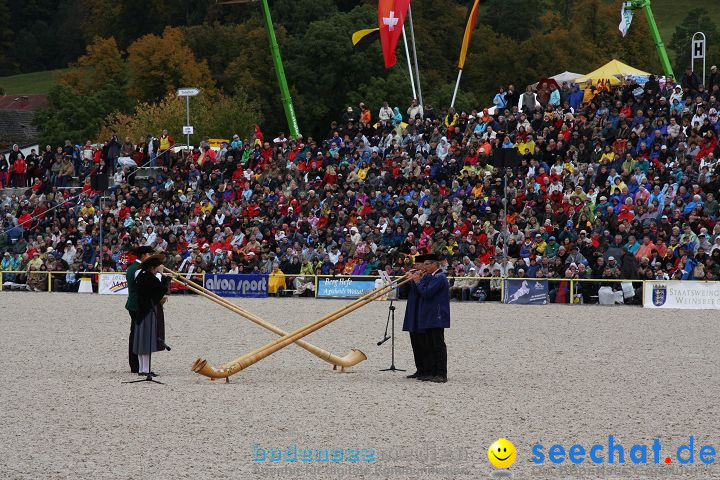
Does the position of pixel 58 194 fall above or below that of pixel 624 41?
below

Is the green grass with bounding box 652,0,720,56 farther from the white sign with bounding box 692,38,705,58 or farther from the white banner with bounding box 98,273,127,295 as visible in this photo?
the white banner with bounding box 98,273,127,295

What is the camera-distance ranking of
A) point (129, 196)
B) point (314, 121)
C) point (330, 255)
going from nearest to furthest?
point (330, 255) → point (129, 196) → point (314, 121)

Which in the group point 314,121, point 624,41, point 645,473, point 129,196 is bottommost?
point 645,473

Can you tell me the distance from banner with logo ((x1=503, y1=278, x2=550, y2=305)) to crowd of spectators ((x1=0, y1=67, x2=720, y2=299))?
27 centimetres

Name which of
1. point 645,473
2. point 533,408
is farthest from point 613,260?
point 645,473

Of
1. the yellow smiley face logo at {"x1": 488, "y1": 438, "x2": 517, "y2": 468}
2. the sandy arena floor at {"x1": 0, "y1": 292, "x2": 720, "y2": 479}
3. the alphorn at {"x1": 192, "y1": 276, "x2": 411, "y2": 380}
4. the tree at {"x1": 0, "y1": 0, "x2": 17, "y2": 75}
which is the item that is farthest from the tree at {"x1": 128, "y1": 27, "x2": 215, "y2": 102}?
the yellow smiley face logo at {"x1": 488, "y1": 438, "x2": 517, "y2": 468}

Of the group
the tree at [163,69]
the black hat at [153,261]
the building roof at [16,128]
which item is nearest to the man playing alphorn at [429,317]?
the black hat at [153,261]

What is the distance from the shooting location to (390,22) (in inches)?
1382

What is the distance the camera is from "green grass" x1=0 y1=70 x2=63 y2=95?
99.6m

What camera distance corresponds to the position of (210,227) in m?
31.8

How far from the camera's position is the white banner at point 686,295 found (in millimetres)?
24312

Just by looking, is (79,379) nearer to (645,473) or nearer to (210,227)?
(645,473)

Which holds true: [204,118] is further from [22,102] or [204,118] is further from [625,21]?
[22,102]

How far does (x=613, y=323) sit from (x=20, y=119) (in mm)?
74503
